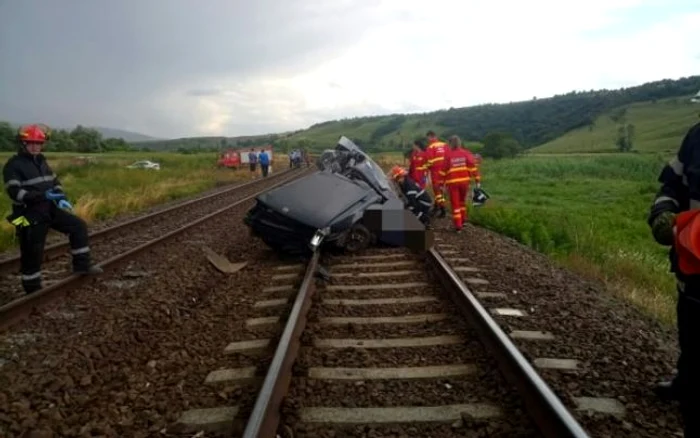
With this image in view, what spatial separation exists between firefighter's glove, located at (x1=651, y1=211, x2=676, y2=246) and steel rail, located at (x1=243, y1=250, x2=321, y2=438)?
7.56 feet

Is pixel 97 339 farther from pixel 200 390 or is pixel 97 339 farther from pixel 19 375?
pixel 200 390

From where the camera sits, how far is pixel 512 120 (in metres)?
156

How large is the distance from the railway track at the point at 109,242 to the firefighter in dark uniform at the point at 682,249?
632 cm

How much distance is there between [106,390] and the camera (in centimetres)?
375

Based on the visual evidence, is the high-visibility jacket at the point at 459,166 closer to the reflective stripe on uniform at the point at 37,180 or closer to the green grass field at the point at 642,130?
the reflective stripe on uniform at the point at 37,180

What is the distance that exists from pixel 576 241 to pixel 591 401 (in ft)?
24.0

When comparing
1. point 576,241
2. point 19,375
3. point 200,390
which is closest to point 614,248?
point 576,241

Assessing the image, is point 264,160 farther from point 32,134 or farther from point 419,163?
point 32,134

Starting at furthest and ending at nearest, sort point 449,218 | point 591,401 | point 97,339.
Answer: point 449,218 → point 97,339 → point 591,401

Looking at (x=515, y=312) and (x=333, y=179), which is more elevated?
(x=333, y=179)

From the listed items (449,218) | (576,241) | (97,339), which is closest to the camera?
(97,339)

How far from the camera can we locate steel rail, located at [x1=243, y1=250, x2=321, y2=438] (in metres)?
2.81

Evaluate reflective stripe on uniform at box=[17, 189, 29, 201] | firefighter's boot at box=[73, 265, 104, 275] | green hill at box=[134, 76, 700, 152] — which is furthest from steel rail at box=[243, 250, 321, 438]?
green hill at box=[134, 76, 700, 152]

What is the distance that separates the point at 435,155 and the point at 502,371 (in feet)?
25.2
